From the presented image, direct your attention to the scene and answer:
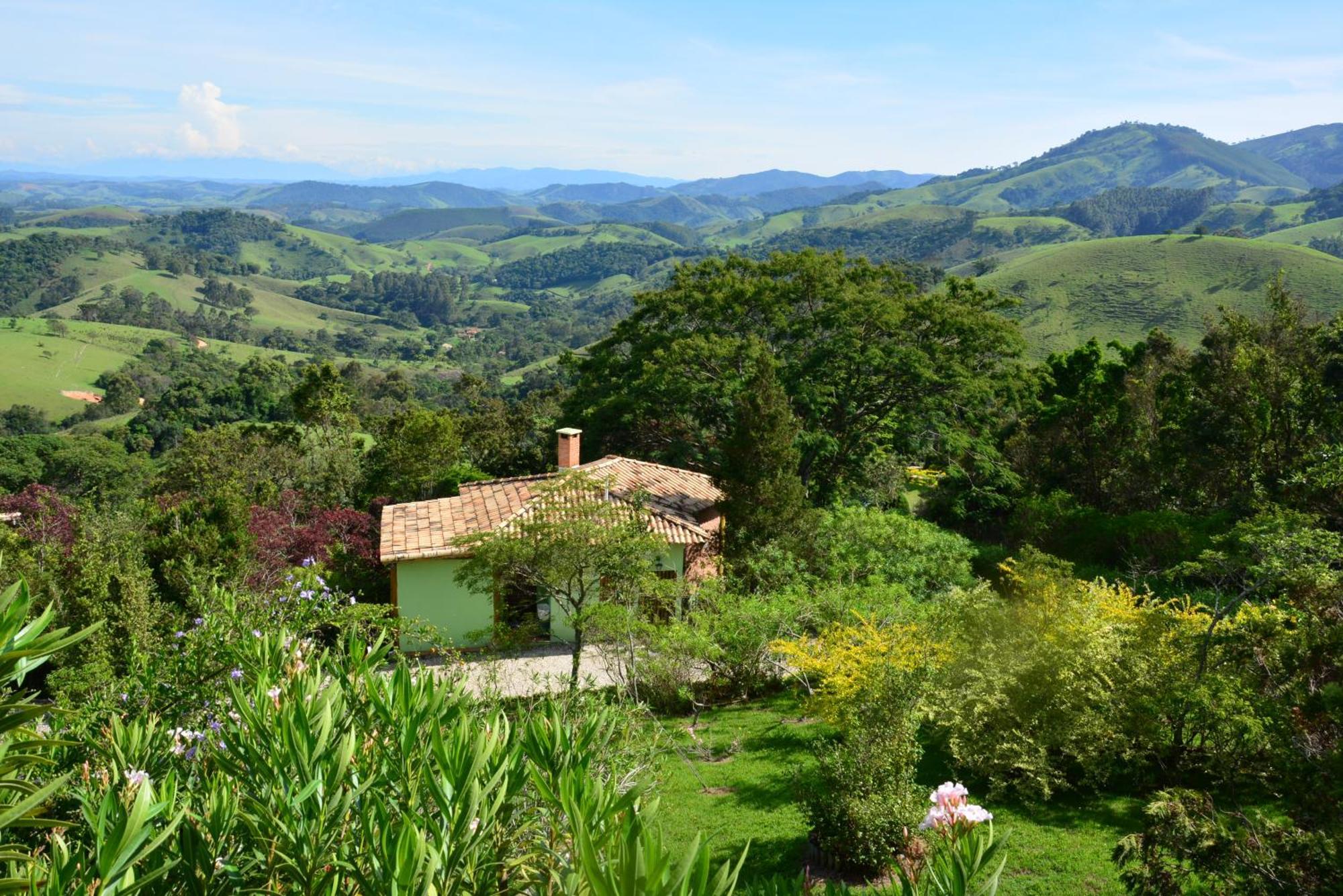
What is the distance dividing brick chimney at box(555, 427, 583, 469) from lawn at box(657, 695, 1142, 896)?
856 cm

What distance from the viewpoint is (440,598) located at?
16.8m

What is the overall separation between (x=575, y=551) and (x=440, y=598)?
233 inches

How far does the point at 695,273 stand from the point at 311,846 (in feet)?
83.0

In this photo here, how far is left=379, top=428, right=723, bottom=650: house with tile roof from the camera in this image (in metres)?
16.5

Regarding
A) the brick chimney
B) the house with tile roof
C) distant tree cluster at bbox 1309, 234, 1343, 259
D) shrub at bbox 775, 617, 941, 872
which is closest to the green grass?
the house with tile roof

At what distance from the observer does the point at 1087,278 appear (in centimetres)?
9281

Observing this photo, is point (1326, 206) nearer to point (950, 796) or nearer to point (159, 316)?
point (950, 796)

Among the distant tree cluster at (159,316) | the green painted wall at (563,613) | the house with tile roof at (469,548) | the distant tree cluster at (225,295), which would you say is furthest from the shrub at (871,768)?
the distant tree cluster at (225,295)

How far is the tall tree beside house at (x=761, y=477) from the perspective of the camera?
56.1 feet

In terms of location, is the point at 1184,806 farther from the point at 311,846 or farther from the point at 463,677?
the point at 311,846

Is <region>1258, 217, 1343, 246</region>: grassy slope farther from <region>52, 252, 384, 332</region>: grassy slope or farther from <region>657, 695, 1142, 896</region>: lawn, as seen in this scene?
<region>52, 252, 384, 332</region>: grassy slope

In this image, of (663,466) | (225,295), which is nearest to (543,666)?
(663,466)

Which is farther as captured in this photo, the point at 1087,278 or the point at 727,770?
the point at 1087,278

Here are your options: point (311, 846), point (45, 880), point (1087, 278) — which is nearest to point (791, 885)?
point (311, 846)
